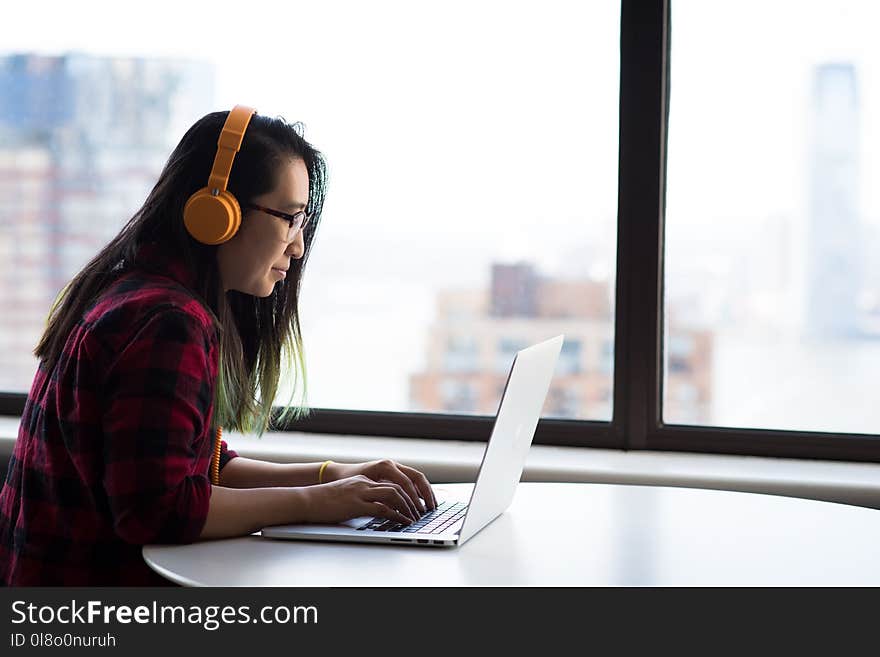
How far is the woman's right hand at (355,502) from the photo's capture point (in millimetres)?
1366

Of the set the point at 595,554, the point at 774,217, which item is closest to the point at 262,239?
the point at 595,554

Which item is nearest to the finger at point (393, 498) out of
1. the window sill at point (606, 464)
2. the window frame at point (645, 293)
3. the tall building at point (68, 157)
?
the window sill at point (606, 464)

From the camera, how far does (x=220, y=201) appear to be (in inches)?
55.1

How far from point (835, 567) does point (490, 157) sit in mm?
1414

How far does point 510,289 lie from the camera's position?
2459mm

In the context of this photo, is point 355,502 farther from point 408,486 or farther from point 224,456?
point 224,456

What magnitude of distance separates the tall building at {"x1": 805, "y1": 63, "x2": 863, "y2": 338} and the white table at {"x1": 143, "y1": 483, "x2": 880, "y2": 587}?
799 millimetres

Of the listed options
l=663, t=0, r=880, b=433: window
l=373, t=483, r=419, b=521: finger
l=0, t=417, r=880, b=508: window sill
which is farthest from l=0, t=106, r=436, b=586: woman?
l=663, t=0, r=880, b=433: window

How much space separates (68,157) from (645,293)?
1469mm

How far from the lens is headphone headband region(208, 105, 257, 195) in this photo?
143cm

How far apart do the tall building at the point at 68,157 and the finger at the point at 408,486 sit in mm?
1414

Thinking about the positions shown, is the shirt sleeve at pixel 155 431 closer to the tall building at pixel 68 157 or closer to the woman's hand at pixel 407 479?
the woman's hand at pixel 407 479

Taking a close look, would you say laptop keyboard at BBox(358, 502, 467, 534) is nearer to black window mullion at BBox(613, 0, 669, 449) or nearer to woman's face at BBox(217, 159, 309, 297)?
woman's face at BBox(217, 159, 309, 297)

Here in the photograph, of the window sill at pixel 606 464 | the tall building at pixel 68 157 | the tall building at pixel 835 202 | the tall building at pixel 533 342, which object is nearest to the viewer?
the window sill at pixel 606 464
